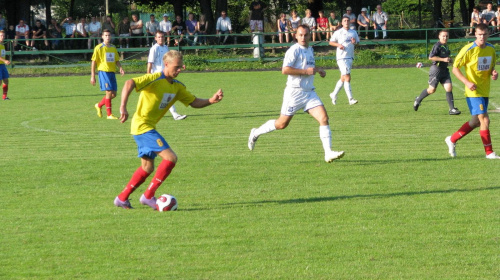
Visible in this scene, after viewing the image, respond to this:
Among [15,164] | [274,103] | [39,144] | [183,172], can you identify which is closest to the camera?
[183,172]

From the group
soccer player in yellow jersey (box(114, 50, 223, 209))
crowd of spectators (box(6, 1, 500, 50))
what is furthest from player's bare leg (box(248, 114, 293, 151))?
crowd of spectators (box(6, 1, 500, 50))

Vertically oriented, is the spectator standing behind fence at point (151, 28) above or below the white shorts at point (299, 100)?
above

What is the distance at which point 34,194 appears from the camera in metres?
9.79

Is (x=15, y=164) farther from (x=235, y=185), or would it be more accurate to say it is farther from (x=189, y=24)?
(x=189, y=24)

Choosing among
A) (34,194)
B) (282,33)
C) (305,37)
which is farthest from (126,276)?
(282,33)

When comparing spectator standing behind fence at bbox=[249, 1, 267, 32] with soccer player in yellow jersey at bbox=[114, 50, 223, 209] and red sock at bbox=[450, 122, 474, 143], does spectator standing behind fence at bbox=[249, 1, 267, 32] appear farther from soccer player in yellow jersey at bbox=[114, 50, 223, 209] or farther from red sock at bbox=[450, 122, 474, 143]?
Answer: soccer player in yellow jersey at bbox=[114, 50, 223, 209]

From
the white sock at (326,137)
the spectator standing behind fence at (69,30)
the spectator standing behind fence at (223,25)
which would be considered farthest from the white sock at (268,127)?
the spectator standing behind fence at (69,30)

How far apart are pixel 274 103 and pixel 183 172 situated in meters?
10.3

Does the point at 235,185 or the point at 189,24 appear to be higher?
the point at 189,24

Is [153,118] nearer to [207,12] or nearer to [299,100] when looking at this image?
[299,100]

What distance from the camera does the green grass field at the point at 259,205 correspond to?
6.68m

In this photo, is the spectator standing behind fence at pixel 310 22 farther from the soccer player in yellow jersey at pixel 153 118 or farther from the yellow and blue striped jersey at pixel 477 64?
the soccer player in yellow jersey at pixel 153 118

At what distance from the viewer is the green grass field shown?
21.9 feet

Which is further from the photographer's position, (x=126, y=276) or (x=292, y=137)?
(x=292, y=137)
